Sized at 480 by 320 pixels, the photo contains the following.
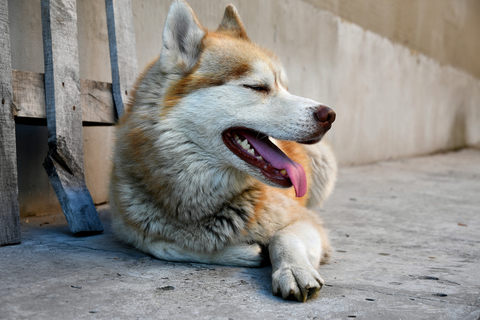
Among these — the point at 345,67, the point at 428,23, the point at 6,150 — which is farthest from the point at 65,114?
the point at 428,23

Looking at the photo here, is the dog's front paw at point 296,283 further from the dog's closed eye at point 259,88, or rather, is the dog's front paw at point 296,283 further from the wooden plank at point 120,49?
the wooden plank at point 120,49

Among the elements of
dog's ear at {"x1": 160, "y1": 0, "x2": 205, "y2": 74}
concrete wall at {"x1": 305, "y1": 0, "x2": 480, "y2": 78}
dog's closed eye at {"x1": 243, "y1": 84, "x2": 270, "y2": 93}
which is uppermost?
concrete wall at {"x1": 305, "y1": 0, "x2": 480, "y2": 78}

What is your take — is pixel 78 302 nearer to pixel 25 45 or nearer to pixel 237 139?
pixel 237 139

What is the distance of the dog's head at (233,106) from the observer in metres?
2.20

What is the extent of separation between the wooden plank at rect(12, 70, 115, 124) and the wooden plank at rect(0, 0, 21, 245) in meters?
0.08

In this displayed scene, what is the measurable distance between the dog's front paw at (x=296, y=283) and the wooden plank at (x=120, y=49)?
1.86m

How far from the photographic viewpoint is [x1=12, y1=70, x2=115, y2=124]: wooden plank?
2.71 metres

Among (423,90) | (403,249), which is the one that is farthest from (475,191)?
(423,90)

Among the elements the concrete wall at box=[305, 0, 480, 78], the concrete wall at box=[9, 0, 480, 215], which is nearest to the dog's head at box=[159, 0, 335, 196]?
the concrete wall at box=[9, 0, 480, 215]

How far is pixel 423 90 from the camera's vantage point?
10273 millimetres

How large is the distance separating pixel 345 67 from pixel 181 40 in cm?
534

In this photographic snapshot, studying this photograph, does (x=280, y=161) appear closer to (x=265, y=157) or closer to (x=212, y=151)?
(x=265, y=157)

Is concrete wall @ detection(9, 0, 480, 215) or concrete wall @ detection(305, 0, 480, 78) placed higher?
concrete wall @ detection(305, 0, 480, 78)

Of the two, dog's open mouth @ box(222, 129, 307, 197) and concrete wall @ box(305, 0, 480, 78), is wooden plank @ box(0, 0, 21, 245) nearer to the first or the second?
dog's open mouth @ box(222, 129, 307, 197)
